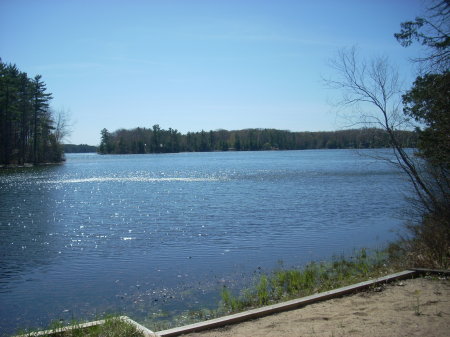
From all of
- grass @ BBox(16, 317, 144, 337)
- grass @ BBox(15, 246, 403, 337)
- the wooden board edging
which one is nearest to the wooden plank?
the wooden board edging

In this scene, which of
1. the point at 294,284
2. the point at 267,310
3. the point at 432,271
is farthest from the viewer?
the point at 294,284

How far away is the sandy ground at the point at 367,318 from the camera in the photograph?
4.92 m

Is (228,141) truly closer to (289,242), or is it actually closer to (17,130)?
(17,130)

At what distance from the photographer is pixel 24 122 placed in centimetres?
6712

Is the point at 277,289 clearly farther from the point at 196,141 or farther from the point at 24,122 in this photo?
the point at 196,141

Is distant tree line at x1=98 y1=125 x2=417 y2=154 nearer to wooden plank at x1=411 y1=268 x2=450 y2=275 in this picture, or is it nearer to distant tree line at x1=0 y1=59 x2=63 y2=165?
distant tree line at x1=0 y1=59 x2=63 y2=165

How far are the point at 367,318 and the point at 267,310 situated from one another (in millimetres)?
1386

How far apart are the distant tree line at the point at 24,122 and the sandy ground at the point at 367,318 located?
60.3 m

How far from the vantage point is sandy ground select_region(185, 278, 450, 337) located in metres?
4.92

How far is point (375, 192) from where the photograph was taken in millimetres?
26500

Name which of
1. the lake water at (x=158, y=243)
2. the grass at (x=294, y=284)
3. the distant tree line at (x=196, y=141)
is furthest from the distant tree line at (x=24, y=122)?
the distant tree line at (x=196, y=141)

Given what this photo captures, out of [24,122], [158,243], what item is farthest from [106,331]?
[24,122]

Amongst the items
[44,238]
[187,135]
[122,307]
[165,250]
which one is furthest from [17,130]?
[187,135]

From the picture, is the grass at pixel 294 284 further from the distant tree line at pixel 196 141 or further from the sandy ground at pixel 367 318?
the distant tree line at pixel 196 141
